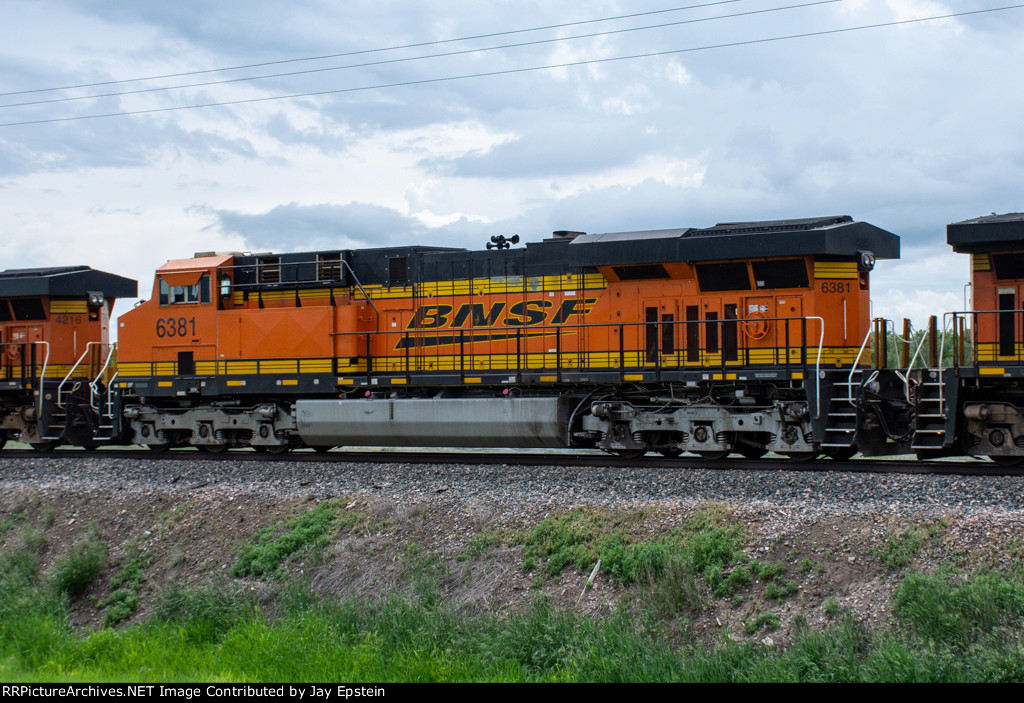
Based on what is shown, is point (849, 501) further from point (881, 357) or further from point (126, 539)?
point (126, 539)

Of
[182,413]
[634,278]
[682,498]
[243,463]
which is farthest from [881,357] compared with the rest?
[182,413]

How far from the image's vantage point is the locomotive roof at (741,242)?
1200 centimetres

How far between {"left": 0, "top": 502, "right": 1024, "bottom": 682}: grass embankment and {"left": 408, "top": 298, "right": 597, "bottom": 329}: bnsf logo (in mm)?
4748

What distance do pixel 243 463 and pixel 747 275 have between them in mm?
7328

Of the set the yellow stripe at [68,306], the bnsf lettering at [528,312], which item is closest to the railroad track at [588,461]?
the bnsf lettering at [528,312]

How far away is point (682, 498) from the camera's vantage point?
9.16 meters

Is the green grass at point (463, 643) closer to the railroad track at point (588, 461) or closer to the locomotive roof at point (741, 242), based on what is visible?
the railroad track at point (588, 461)

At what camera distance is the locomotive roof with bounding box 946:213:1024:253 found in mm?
11383

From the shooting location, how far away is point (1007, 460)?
1116 cm

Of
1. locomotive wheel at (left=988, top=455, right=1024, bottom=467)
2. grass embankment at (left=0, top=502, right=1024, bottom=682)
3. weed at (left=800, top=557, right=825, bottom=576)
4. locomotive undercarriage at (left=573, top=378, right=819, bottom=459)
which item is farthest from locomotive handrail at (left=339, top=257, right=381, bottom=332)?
locomotive wheel at (left=988, top=455, right=1024, bottom=467)

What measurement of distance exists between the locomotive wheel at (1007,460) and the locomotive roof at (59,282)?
600 inches

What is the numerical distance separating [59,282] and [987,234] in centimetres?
1512
